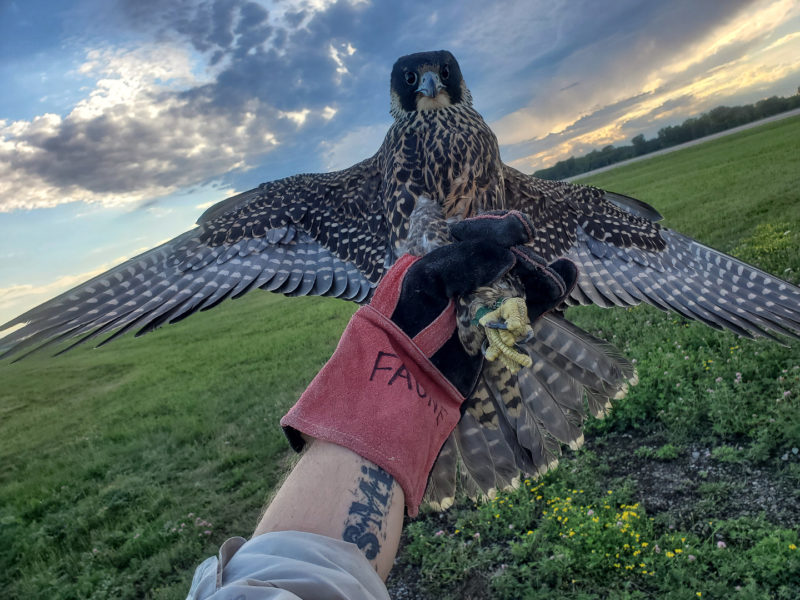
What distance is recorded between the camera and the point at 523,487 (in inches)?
157

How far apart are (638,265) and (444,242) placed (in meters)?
1.83

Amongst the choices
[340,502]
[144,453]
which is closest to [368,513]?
[340,502]

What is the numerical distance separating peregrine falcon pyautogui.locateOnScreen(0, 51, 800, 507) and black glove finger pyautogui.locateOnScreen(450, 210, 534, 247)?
0.75 metres

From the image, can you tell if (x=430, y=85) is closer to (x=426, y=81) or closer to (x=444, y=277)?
(x=426, y=81)

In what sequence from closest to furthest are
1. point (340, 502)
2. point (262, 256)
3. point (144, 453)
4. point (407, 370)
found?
point (340, 502) → point (407, 370) → point (262, 256) → point (144, 453)

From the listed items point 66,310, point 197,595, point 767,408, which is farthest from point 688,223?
point 197,595

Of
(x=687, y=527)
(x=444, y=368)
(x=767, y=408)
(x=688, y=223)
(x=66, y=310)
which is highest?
(x=66, y=310)

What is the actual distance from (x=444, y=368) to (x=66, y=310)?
2.35 meters

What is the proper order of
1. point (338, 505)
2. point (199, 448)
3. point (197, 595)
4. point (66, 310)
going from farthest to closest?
point (199, 448), point (66, 310), point (338, 505), point (197, 595)

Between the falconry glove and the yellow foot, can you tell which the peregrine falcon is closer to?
the yellow foot

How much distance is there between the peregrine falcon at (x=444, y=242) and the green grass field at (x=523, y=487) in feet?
2.63

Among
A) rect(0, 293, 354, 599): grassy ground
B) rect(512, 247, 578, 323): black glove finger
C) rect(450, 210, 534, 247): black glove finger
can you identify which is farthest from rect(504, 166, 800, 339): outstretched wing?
rect(0, 293, 354, 599): grassy ground

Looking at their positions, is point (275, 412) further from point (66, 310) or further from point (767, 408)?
point (767, 408)

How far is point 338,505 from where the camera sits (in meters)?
1.36
